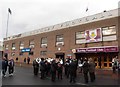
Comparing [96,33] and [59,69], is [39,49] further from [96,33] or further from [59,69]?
[59,69]

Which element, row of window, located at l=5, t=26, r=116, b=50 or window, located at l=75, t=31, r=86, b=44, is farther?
window, located at l=75, t=31, r=86, b=44

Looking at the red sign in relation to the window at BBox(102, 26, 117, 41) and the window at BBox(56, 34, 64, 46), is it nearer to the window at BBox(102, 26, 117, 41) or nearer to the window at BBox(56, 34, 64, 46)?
the window at BBox(102, 26, 117, 41)

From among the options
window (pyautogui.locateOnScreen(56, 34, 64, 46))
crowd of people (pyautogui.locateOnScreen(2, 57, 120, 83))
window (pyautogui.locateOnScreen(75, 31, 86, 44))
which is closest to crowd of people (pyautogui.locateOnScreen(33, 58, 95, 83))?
crowd of people (pyautogui.locateOnScreen(2, 57, 120, 83))

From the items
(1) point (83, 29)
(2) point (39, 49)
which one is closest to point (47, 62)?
(1) point (83, 29)

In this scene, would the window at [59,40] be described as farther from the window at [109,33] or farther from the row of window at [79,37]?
the window at [109,33]

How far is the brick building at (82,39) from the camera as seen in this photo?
30.8 metres

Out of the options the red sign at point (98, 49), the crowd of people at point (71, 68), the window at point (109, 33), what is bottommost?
the crowd of people at point (71, 68)

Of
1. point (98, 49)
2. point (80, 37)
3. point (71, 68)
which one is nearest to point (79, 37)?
point (80, 37)

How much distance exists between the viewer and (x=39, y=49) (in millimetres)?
46938

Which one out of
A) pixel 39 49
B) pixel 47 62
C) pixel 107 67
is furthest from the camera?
pixel 39 49

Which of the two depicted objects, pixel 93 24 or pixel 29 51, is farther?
pixel 29 51

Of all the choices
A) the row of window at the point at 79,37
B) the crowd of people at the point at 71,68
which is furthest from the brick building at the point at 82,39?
the crowd of people at the point at 71,68

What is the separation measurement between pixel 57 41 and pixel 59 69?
77.5ft

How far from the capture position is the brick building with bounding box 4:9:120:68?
30.8 metres
